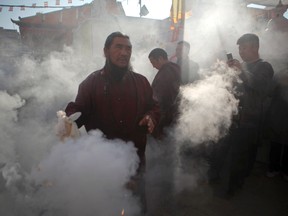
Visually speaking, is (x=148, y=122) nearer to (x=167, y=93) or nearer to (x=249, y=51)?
(x=167, y=93)

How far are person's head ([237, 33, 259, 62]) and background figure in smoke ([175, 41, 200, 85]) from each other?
103cm

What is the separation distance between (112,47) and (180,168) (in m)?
2.54

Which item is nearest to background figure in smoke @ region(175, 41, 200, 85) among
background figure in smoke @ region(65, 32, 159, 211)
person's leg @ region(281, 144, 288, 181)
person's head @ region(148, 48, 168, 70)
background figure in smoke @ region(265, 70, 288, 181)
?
person's head @ region(148, 48, 168, 70)

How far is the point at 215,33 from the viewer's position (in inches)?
301

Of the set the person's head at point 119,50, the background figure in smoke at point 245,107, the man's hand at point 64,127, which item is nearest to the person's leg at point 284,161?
the background figure in smoke at point 245,107

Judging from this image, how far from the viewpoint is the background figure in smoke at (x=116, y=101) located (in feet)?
8.99

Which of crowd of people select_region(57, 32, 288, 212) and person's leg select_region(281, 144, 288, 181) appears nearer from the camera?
crowd of people select_region(57, 32, 288, 212)

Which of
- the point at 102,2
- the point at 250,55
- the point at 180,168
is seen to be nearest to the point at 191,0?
the point at 250,55

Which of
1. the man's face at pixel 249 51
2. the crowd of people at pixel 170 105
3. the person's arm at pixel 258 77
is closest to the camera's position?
the crowd of people at pixel 170 105


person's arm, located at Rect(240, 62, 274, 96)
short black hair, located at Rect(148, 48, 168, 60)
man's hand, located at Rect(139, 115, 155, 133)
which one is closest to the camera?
man's hand, located at Rect(139, 115, 155, 133)

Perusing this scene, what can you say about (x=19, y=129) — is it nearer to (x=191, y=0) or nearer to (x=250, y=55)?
(x=250, y=55)

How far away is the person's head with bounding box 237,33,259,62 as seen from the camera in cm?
358

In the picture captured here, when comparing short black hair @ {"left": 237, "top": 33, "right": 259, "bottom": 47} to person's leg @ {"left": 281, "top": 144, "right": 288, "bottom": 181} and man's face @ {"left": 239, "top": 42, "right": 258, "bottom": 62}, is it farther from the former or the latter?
person's leg @ {"left": 281, "top": 144, "right": 288, "bottom": 181}

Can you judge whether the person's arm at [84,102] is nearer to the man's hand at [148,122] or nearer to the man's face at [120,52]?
the man's face at [120,52]
